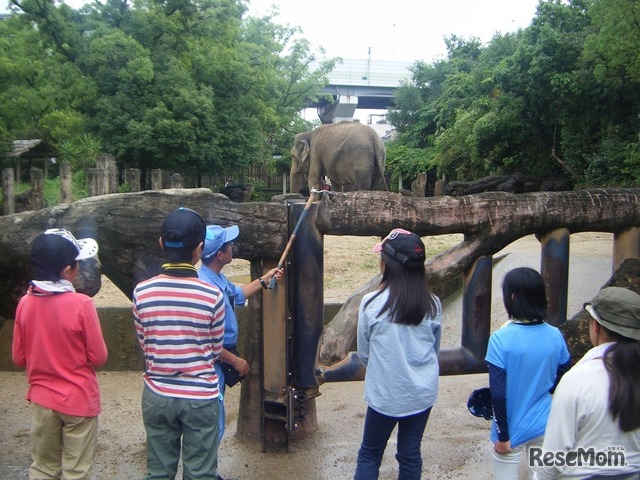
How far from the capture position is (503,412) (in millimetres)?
2809

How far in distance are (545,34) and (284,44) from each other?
62.5 feet

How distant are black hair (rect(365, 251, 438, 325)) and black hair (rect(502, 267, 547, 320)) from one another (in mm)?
353

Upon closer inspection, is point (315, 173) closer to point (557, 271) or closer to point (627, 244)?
point (627, 244)

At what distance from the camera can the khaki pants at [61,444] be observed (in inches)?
113

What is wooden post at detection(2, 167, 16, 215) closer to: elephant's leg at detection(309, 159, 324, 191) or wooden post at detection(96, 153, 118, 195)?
wooden post at detection(96, 153, 118, 195)

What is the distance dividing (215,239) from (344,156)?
1071 cm

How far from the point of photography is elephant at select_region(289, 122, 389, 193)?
13375mm

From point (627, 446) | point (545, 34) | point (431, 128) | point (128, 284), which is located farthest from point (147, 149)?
point (627, 446)

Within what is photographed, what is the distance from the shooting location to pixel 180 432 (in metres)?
2.82

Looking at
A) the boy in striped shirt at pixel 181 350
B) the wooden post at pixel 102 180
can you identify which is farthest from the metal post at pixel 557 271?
the wooden post at pixel 102 180

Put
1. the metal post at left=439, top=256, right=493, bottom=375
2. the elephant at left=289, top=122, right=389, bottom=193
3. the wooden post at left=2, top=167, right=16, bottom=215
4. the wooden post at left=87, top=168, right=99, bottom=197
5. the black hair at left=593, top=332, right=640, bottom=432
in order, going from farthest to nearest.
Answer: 1. the wooden post at left=2, top=167, right=16, bottom=215
2. the wooden post at left=87, top=168, right=99, bottom=197
3. the elephant at left=289, top=122, right=389, bottom=193
4. the metal post at left=439, top=256, right=493, bottom=375
5. the black hair at left=593, top=332, right=640, bottom=432

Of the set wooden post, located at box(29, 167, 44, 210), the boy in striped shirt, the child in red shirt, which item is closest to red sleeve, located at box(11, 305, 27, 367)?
the child in red shirt

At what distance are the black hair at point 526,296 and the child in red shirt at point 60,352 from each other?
1794mm

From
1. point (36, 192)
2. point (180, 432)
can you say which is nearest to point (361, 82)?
point (36, 192)
